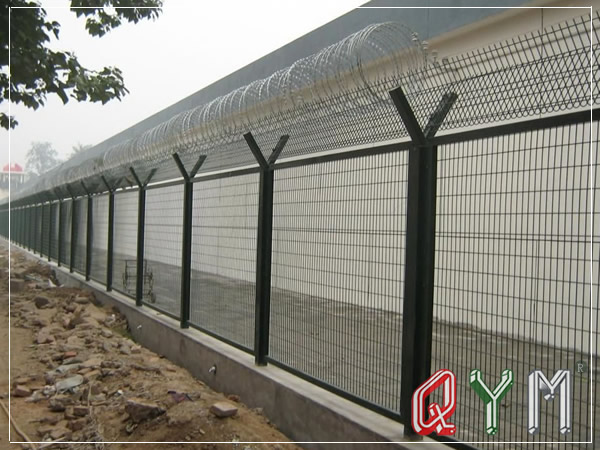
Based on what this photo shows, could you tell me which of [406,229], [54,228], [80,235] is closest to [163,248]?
[406,229]

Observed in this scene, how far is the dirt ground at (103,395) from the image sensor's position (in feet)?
14.7

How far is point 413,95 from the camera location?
12.3 ft

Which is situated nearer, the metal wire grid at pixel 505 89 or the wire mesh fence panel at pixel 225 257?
the metal wire grid at pixel 505 89

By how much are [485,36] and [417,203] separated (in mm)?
5038

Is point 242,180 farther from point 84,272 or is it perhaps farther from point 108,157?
point 84,272

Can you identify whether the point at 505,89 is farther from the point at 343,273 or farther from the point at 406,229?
the point at 343,273

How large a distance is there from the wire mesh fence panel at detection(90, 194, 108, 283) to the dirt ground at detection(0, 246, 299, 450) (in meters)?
2.38

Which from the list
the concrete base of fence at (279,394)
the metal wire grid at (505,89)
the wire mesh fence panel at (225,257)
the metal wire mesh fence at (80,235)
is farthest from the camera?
the metal wire mesh fence at (80,235)

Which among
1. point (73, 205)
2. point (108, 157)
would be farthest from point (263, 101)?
point (73, 205)

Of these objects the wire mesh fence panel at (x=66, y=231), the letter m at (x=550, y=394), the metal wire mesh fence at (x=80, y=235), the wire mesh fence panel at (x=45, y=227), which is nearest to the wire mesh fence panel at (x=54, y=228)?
the wire mesh fence panel at (x=45, y=227)

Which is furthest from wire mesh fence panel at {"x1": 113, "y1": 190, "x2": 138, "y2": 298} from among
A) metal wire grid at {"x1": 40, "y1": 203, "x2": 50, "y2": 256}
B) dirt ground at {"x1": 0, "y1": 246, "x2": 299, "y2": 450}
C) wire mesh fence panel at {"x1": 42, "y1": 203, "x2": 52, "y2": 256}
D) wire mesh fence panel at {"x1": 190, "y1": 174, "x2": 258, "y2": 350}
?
metal wire grid at {"x1": 40, "y1": 203, "x2": 50, "y2": 256}

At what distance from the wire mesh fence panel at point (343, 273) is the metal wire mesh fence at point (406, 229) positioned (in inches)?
0.6

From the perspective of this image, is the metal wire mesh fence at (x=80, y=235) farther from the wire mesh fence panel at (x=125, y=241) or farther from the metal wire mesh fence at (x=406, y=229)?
the metal wire mesh fence at (x=406, y=229)

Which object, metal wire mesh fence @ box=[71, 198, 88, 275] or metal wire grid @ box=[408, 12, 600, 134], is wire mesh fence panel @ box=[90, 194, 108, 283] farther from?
metal wire grid @ box=[408, 12, 600, 134]
